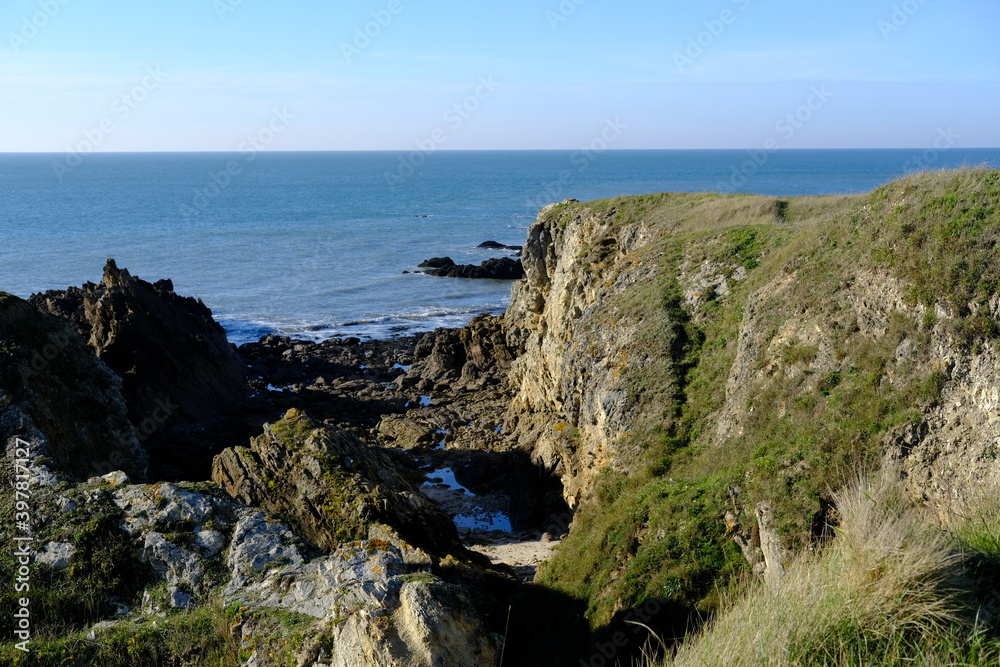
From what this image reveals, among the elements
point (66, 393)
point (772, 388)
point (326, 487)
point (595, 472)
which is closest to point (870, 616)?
point (772, 388)

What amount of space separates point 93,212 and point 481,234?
207ft

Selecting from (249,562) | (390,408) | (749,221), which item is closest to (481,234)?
(390,408)

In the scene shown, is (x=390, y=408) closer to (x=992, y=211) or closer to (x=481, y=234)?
(x=992, y=211)

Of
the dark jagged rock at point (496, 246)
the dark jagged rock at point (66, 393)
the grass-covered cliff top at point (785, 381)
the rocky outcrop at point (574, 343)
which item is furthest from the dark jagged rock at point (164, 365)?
the dark jagged rock at point (496, 246)

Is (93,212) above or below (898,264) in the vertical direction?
above

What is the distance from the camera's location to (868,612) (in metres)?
5.62

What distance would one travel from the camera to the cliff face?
1076 centimetres

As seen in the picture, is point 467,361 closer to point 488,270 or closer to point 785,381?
point 785,381

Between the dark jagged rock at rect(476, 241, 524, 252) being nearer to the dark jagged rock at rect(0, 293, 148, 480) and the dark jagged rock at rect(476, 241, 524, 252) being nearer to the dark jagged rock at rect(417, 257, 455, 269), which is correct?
the dark jagged rock at rect(417, 257, 455, 269)

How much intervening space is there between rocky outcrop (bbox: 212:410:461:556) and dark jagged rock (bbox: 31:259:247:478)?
9.17 m

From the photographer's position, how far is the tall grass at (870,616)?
5.42 m

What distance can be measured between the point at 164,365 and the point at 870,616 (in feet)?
97.1

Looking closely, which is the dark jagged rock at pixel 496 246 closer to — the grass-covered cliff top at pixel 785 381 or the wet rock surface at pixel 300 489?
the wet rock surface at pixel 300 489

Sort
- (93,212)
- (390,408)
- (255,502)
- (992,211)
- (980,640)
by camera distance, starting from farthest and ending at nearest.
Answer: (93,212), (390,408), (255,502), (992,211), (980,640)
